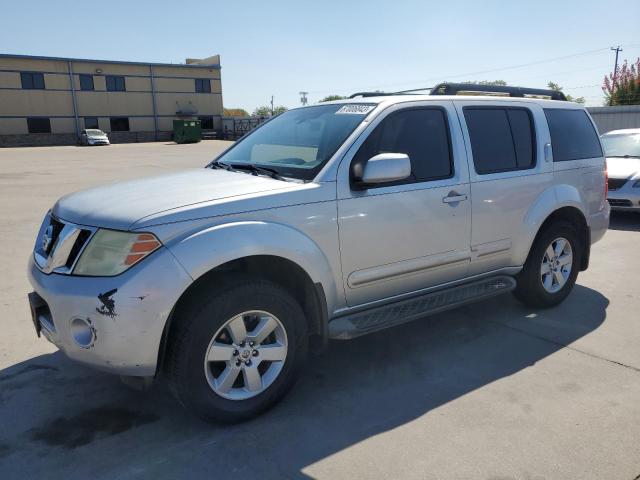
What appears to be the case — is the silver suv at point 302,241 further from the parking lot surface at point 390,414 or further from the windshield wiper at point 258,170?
the parking lot surface at point 390,414

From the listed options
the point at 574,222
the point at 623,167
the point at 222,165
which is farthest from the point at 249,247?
the point at 623,167

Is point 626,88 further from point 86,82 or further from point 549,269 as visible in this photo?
point 86,82

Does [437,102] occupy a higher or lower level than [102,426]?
higher

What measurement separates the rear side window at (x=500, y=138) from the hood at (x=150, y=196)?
1753mm

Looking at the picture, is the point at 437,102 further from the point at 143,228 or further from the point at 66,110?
the point at 66,110

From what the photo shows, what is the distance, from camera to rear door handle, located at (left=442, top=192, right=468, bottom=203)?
389cm

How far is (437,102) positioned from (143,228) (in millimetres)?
2436

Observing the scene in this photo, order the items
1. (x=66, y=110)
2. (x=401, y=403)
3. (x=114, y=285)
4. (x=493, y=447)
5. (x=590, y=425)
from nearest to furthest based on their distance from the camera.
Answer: (x=114, y=285), (x=493, y=447), (x=590, y=425), (x=401, y=403), (x=66, y=110)

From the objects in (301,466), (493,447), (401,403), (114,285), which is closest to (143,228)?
(114,285)

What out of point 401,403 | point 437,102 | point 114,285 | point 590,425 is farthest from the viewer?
point 437,102

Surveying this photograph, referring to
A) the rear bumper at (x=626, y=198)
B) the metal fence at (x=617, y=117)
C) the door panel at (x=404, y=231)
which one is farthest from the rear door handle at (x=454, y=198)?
the metal fence at (x=617, y=117)

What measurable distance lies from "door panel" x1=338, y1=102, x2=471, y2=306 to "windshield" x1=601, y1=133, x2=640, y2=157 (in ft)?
24.7

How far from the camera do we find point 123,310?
2.63m

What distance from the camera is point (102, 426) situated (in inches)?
121
